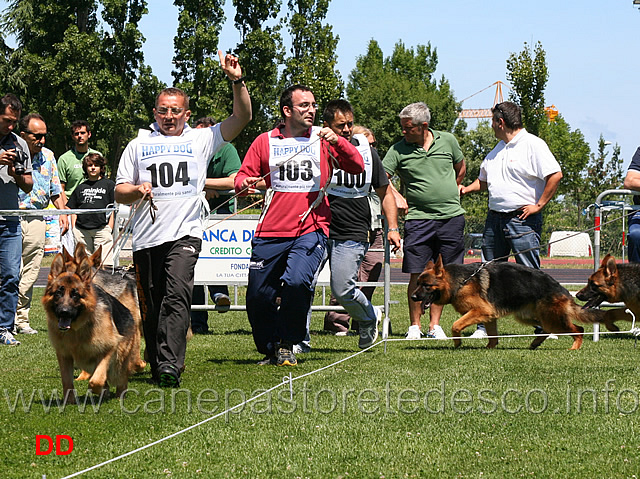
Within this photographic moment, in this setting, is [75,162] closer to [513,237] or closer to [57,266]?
[513,237]

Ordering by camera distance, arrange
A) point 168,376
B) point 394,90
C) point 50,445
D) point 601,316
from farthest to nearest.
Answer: point 394,90 < point 601,316 < point 168,376 < point 50,445

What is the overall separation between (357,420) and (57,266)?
2.28 metres

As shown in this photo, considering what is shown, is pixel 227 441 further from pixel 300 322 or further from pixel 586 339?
pixel 586 339

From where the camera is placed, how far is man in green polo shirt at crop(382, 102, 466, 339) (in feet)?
31.1

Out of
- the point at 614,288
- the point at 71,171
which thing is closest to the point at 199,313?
the point at 71,171

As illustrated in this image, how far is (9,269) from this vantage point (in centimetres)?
917

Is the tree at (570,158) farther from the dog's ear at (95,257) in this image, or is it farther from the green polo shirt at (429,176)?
the dog's ear at (95,257)

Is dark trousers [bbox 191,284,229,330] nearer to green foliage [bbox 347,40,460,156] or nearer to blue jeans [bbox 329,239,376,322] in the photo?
blue jeans [bbox 329,239,376,322]

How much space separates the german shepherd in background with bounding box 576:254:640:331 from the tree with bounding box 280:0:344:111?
33810 mm

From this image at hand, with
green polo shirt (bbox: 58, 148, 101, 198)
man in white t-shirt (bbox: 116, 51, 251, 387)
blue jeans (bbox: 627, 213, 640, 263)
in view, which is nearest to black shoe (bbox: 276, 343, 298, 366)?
man in white t-shirt (bbox: 116, 51, 251, 387)

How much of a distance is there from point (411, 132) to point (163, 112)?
382 cm

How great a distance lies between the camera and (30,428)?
4.82 m

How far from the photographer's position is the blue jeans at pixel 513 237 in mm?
9344

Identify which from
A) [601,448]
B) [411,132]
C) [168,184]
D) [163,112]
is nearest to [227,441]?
[601,448]
